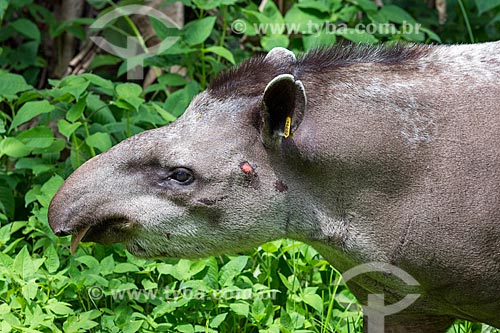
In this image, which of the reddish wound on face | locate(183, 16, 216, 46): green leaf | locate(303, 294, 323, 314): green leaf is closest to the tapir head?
the reddish wound on face

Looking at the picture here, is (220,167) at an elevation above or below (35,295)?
above

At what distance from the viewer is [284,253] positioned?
562cm

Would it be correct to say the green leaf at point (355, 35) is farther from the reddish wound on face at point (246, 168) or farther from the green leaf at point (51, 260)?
the reddish wound on face at point (246, 168)

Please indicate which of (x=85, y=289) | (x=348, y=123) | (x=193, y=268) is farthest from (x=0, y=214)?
(x=348, y=123)

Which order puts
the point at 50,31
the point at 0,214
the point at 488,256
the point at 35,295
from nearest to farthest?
1. the point at 488,256
2. the point at 35,295
3. the point at 0,214
4. the point at 50,31

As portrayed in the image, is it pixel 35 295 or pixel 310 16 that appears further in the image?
pixel 310 16

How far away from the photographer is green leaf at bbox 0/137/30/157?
5703mm

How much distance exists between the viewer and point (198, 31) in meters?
6.57

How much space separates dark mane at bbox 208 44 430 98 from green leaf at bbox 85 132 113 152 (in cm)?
158

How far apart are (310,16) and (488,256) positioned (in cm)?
345

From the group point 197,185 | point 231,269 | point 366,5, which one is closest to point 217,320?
point 231,269

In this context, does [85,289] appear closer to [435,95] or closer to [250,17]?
[435,95]

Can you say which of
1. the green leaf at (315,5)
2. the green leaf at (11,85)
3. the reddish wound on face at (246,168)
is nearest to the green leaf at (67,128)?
the green leaf at (11,85)

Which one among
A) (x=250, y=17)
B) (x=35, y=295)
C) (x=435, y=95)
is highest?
(x=250, y=17)
